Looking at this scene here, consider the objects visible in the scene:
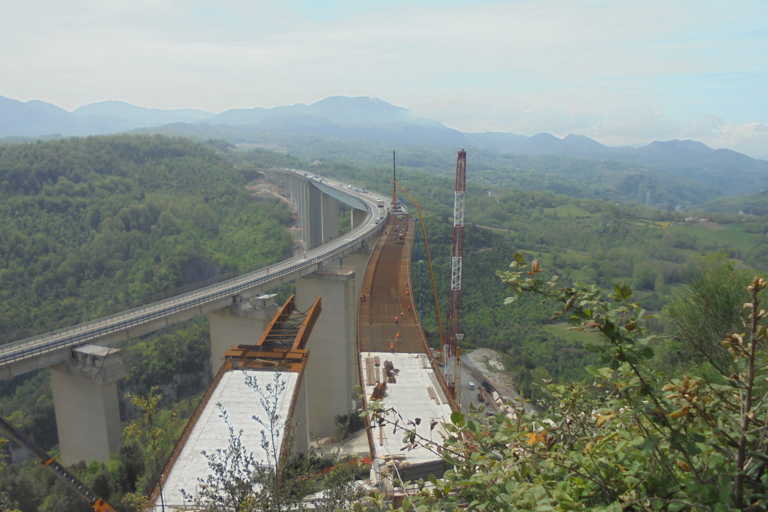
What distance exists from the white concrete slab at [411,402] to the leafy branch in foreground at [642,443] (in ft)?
36.5

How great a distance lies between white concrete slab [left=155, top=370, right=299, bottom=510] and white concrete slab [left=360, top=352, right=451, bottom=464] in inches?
141

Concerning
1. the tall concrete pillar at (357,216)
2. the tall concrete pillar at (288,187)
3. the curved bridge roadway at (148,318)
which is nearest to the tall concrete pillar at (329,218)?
the tall concrete pillar at (357,216)

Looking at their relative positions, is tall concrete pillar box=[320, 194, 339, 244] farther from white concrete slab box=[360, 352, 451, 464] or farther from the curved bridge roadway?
white concrete slab box=[360, 352, 451, 464]

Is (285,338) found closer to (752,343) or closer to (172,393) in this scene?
(172,393)

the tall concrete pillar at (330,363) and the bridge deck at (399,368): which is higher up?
the bridge deck at (399,368)

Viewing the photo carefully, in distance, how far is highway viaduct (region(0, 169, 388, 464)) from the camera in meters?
22.7

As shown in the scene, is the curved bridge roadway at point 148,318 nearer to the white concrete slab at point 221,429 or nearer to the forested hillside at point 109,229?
the white concrete slab at point 221,429

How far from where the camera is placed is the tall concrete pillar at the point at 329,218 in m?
65.9

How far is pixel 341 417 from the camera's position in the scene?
32000 millimetres

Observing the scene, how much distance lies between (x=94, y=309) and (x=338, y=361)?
26.1 meters

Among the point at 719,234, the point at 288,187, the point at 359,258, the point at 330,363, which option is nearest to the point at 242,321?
the point at 330,363

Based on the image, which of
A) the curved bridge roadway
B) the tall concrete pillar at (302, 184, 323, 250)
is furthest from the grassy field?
the curved bridge roadway

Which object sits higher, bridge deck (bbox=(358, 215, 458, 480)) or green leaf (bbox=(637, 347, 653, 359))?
green leaf (bbox=(637, 347, 653, 359))

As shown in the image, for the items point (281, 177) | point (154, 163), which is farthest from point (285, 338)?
point (281, 177)
